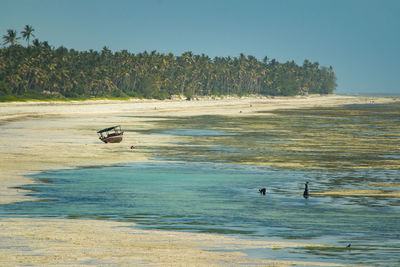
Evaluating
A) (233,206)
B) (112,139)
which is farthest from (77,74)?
(233,206)

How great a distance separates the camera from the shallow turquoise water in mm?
17266

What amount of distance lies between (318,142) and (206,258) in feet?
119

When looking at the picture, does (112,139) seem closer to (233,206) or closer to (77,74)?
(233,206)

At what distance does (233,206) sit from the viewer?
73.7 ft

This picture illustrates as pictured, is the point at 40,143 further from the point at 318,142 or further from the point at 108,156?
the point at 318,142

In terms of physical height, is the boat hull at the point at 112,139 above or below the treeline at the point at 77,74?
below

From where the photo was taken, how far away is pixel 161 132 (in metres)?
58.3

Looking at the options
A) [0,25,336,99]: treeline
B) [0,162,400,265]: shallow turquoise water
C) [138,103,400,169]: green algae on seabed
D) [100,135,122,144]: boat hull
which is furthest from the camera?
[0,25,336,99]: treeline

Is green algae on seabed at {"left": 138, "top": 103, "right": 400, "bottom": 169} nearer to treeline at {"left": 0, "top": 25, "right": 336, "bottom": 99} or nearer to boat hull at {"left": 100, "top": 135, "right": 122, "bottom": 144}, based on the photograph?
boat hull at {"left": 100, "top": 135, "right": 122, "bottom": 144}

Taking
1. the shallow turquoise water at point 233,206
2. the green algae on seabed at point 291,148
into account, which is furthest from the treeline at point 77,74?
the shallow turquoise water at point 233,206

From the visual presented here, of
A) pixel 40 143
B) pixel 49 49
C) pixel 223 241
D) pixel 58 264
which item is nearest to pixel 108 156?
pixel 40 143

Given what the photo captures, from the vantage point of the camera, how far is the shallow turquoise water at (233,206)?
56.6ft

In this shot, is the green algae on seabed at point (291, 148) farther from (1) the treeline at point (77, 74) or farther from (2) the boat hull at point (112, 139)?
(1) the treeline at point (77, 74)

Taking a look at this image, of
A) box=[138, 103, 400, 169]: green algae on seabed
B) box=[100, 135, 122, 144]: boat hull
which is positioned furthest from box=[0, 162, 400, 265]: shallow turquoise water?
box=[100, 135, 122, 144]: boat hull
